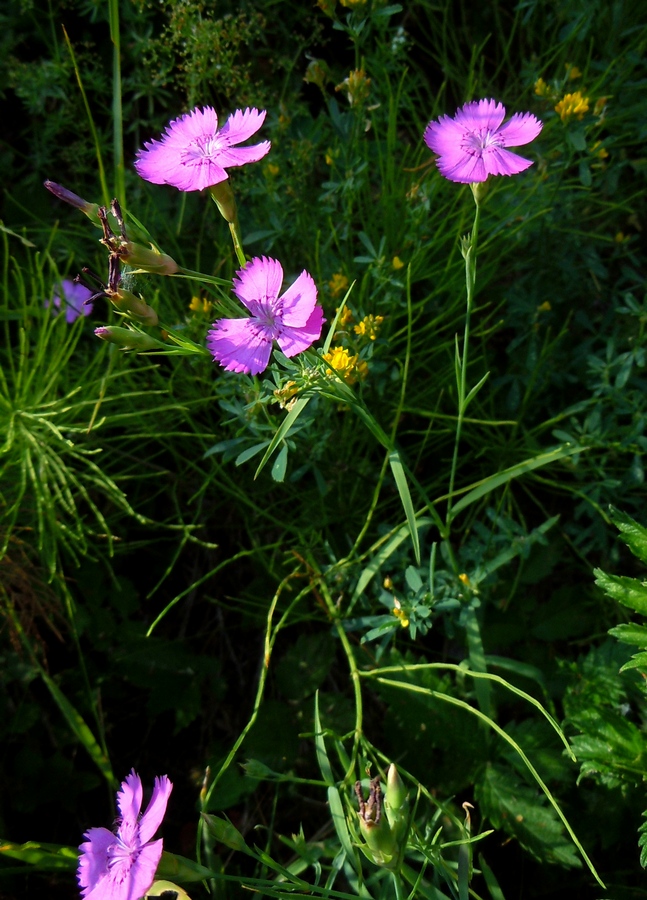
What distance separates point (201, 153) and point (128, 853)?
844 millimetres

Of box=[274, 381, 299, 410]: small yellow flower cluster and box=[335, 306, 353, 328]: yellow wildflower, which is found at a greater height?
box=[335, 306, 353, 328]: yellow wildflower

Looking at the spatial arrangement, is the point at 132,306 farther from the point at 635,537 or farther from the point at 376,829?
the point at 635,537

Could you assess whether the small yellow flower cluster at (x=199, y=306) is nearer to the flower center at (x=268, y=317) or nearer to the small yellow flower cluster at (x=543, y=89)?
the flower center at (x=268, y=317)

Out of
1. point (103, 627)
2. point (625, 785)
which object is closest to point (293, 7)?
point (103, 627)

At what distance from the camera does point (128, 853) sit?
90 cm

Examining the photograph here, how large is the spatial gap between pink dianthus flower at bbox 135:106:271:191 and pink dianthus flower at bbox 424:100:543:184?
8.5 inches

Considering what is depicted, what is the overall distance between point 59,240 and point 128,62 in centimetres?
49

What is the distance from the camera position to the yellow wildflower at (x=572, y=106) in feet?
4.19

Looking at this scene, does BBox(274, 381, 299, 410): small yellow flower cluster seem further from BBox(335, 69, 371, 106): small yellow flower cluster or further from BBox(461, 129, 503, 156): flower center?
BBox(335, 69, 371, 106): small yellow flower cluster

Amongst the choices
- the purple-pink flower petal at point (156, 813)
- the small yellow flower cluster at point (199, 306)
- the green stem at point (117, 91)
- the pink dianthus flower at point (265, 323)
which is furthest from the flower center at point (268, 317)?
the purple-pink flower petal at point (156, 813)

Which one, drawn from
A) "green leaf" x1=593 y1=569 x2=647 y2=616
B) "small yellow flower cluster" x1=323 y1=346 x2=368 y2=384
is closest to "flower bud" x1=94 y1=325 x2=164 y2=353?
"small yellow flower cluster" x1=323 y1=346 x2=368 y2=384

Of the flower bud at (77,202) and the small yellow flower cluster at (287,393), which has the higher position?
the flower bud at (77,202)

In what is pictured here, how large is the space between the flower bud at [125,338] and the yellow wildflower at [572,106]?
33.4 inches

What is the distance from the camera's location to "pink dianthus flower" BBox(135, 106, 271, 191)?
0.90 m
